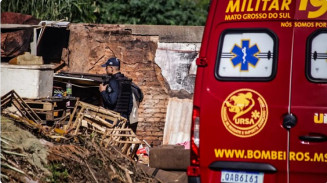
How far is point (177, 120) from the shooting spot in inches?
492

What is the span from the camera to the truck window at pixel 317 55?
21.2 ft

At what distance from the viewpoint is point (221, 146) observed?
22.2ft

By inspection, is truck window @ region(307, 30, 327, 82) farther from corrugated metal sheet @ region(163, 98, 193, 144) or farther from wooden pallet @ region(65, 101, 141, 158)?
corrugated metal sheet @ region(163, 98, 193, 144)

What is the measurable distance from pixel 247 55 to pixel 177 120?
5924 mm

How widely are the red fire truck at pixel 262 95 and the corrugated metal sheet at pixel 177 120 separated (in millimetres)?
5419

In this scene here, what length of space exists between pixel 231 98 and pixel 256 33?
68 centimetres

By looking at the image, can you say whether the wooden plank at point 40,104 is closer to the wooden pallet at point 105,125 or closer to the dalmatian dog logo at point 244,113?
the wooden pallet at point 105,125

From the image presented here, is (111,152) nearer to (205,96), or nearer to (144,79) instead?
(205,96)

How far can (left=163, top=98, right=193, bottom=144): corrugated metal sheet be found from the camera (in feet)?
40.5

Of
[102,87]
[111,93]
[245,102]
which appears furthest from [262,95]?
[102,87]

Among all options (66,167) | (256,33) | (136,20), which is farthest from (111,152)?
(136,20)

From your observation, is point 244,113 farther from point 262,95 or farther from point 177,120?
point 177,120

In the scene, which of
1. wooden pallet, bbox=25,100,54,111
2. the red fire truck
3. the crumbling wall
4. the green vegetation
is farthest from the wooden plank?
the green vegetation

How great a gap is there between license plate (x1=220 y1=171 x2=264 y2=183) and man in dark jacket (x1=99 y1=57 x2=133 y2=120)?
4.75m
